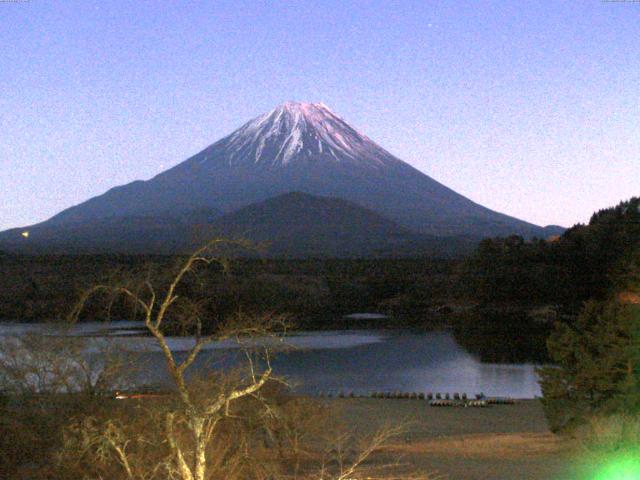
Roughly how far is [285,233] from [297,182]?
21216 mm

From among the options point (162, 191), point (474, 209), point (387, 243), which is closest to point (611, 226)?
point (387, 243)

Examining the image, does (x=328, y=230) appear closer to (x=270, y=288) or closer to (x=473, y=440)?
(x=270, y=288)

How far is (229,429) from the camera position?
9.89 meters

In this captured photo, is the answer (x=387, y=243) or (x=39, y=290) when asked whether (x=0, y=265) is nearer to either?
(x=39, y=290)

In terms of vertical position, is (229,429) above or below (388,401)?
above

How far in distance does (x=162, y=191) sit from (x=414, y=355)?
95.3 m

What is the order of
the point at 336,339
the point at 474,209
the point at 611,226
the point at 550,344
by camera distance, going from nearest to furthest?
the point at 550,344 < the point at 336,339 < the point at 611,226 < the point at 474,209


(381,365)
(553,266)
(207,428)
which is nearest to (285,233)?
(553,266)

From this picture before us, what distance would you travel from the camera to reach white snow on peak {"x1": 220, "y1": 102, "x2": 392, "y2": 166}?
117438 millimetres

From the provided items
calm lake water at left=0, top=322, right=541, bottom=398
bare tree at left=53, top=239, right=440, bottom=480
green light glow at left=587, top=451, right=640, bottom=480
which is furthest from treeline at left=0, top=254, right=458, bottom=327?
green light glow at left=587, top=451, right=640, bottom=480

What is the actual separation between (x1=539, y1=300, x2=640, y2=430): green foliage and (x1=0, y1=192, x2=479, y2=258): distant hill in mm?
68865

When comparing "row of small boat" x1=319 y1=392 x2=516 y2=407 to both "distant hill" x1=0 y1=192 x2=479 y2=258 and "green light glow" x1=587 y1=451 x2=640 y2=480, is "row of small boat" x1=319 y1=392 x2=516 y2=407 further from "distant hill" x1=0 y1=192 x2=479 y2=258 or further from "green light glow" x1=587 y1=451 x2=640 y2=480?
"distant hill" x1=0 y1=192 x2=479 y2=258

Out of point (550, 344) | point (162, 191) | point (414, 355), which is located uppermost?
point (162, 191)

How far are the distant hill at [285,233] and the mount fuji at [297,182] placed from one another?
13.9ft
